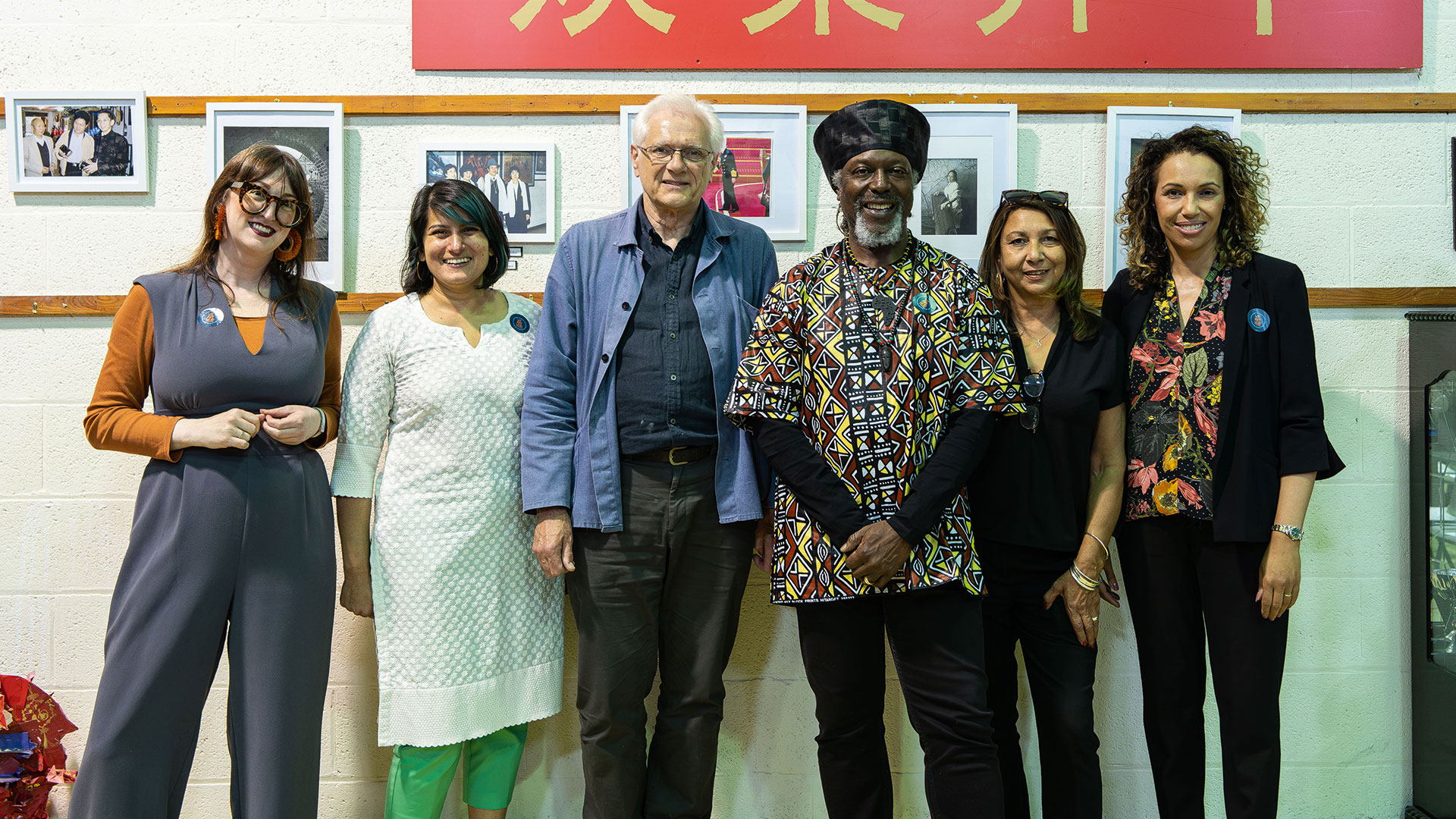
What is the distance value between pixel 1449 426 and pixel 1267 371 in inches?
37.8

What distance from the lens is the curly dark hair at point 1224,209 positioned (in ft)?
6.25

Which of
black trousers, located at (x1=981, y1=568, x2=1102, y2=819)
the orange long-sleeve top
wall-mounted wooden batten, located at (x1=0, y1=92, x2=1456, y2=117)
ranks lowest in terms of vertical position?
black trousers, located at (x1=981, y1=568, x2=1102, y2=819)

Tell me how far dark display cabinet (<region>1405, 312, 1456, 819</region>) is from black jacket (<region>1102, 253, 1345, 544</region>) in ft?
2.68

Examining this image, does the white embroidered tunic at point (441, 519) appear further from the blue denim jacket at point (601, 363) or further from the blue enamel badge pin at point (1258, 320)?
the blue enamel badge pin at point (1258, 320)

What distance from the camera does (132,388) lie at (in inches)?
69.6

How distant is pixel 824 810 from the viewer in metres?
2.45

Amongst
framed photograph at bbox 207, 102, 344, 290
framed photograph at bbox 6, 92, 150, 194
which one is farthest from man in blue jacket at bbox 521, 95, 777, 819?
framed photograph at bbox 6, 92, 150, 194

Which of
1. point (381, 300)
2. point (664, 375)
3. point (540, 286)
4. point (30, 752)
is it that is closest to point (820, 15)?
point (540, 286)

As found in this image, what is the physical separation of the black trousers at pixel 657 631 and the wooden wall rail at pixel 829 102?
1167mm

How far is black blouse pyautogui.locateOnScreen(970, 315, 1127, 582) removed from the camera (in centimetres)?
181

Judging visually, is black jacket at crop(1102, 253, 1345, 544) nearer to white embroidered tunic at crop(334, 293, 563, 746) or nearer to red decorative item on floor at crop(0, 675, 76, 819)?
white embroidered tunic at crop(334, 293, 563, 746)

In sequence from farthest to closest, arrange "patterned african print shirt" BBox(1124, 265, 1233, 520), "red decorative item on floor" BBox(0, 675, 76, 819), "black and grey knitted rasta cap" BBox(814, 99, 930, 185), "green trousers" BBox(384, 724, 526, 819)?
"red decorative item on floor" BBox(0, 675, 76, 819)
"green trousers" BBox(384, 724, 526, 819)
"patterned african print shirt" BBox(1124, 265, 1233, 520)
"black and grey knitted rasta cap" BBox(814, 99, 930, 185)

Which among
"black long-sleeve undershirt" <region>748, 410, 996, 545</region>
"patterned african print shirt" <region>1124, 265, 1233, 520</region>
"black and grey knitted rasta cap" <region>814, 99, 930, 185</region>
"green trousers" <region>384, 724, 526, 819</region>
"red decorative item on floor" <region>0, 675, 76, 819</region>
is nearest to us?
"black long-sleeve undershirt" <region>748, 410, 996, 545</region>

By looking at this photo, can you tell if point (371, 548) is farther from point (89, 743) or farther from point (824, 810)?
point (824, 810)
